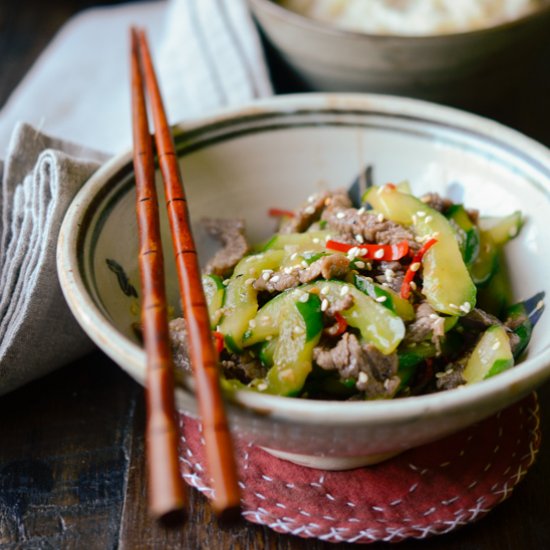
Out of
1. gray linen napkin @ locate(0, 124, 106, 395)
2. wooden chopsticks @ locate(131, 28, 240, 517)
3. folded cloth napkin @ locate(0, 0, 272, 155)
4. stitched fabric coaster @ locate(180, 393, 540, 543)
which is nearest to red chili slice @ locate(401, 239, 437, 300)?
stitched fabric coaster @ locate(180, 393, 540, 543)

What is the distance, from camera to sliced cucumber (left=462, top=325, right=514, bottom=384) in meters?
1.32

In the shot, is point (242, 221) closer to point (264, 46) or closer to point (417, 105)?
point (417, 105)

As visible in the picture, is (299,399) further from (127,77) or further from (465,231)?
(127,77)

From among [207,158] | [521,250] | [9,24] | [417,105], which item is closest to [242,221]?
[207,158]

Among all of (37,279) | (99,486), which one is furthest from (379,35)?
(99,486)

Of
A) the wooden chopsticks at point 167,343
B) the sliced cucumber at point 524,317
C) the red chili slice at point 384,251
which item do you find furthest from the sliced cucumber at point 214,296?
the sliced cucumber at point 524,317

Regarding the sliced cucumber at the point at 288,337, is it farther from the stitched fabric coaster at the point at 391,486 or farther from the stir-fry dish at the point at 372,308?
the stitched fabric coaster at the point at 391,486

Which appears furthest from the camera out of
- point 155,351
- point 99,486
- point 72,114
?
point 72,114

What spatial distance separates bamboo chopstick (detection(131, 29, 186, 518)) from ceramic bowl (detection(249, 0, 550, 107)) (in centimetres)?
74

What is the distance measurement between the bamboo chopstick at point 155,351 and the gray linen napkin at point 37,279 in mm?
200

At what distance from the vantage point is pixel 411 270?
1469 millimetres

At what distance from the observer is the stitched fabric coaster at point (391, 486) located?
135 cm

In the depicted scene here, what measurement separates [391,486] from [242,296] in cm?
51

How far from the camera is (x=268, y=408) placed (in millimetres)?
1083
